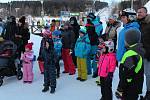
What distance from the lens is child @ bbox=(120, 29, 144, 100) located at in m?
5.37

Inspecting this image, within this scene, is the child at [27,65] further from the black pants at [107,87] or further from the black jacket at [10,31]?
the black pants at [107,87]

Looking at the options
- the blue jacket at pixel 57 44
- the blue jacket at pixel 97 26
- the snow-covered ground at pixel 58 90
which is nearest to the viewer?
the snow-covered ground at pixel 58 90

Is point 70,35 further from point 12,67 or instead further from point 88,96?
point 88,96

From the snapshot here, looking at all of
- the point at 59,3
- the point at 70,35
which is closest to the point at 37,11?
the point at 59,3

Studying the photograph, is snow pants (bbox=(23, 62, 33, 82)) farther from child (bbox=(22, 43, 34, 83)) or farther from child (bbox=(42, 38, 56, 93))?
child (bbox=(42, 38, 56, 93))

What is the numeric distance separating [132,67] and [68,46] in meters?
4.71

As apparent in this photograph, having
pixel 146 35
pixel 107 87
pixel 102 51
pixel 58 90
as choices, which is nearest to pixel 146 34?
pixel 146 35

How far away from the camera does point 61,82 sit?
9.35 metres

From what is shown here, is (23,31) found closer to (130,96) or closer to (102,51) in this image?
(102,51)

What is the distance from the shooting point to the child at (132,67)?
5.37 metres

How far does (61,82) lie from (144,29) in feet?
10.3

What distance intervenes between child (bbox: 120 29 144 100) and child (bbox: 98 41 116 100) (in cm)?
129

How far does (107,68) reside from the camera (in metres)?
6.89

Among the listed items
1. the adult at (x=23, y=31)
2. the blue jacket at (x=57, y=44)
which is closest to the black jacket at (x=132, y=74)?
the blue jacket at (x=57, y=44)
